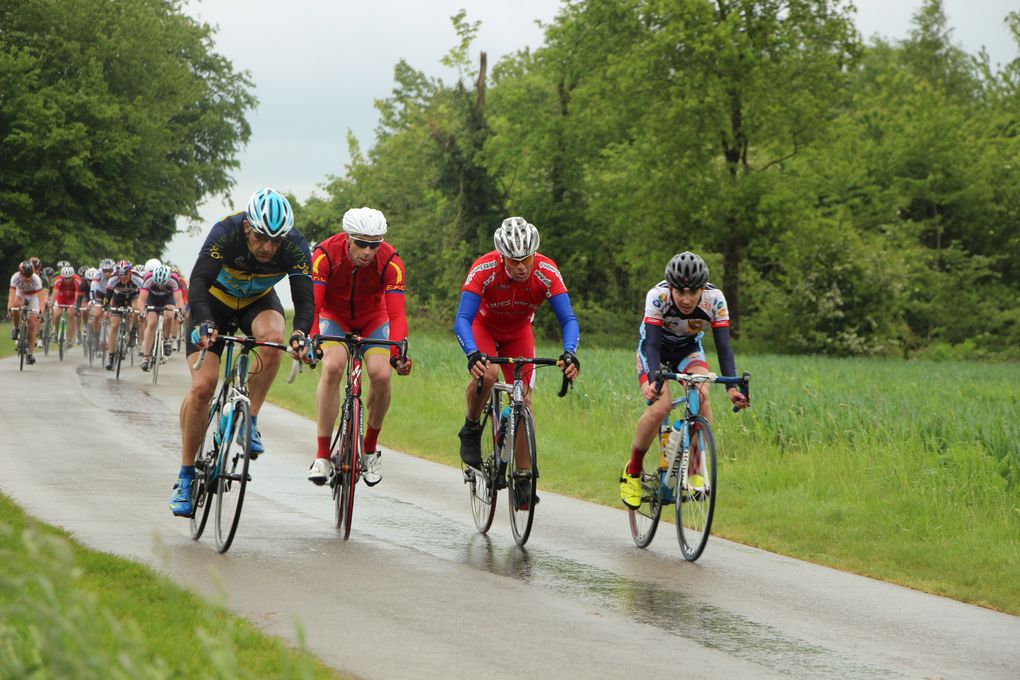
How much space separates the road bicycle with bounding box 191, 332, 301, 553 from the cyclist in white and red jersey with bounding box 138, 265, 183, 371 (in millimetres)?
15584

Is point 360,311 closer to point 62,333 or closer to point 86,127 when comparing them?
point 62,333

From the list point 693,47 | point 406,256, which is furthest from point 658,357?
point 406,256

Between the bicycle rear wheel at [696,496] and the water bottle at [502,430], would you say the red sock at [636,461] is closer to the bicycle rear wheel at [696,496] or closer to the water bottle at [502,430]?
the bicycle rear wheel at [696,496]

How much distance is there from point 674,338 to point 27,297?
68.2 feet

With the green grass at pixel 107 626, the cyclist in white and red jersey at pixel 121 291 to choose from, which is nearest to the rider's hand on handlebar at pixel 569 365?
the green grass at pixel 107 626

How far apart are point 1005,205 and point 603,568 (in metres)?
56.7

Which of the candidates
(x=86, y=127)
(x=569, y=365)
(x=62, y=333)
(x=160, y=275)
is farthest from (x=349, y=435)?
(x=86, y=127)

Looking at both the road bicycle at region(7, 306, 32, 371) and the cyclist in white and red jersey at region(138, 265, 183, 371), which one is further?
the road bicycle at region(7, 306, 32, 371)

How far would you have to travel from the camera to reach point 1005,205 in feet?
199

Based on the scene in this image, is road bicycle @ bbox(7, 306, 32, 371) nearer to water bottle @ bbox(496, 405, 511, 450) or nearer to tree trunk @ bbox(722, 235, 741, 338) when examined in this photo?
water bottle @ bbox(496, 405, 511, 450)

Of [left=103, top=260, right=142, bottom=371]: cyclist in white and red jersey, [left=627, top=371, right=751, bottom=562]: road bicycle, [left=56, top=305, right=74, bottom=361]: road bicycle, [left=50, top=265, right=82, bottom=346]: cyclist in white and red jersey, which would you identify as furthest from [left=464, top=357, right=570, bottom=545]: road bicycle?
[left=50, top=265, right=82, bottom=346]: cyclist in white and red jersey

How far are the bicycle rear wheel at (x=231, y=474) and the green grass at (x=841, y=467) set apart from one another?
4.36 metres

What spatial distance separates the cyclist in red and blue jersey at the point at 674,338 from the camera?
30.9 feet

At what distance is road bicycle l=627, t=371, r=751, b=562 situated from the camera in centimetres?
904
